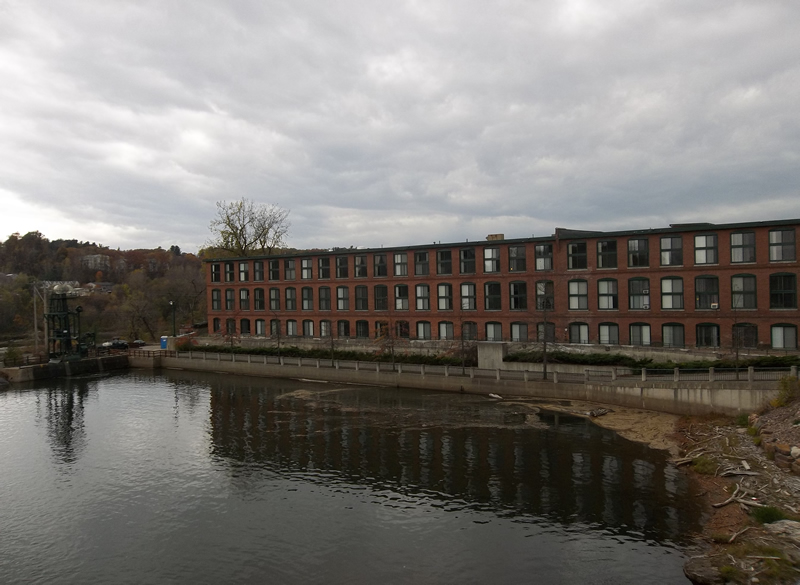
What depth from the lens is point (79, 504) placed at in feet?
78.2

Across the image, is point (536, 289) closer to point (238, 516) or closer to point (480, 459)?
point (480, 459)

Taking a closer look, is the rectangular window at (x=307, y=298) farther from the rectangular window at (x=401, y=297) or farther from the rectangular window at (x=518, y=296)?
the rectangular window at (x=518, y=296)

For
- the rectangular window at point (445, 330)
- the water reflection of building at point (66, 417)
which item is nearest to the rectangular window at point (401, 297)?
the rectangular window at point (445, 330)

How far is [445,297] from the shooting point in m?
58.1

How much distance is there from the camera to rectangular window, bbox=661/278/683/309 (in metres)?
46.9

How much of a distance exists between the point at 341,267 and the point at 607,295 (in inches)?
1182

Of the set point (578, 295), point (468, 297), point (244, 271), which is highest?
point (244, 271)

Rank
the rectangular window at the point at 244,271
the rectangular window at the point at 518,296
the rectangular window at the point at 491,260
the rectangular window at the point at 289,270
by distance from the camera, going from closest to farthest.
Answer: the rectangular window at the point at 518,296 → the rectangular window at the point at 491,260 → the rectangular window at the point at 289,270 → the rectangular window at the point at 244,271

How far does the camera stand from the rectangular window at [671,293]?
46.9 meters

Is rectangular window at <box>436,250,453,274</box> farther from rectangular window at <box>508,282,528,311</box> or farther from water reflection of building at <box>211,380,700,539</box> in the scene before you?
water reflection of building at <box>211,380,700,539</box>

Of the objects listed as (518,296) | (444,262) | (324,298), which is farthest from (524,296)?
(324,298)

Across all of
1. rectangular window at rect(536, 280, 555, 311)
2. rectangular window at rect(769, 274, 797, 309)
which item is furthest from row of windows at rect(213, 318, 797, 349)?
rectangular window at rect(536, 280, 555, 311)

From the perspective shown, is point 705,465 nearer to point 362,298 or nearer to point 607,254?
point 607,254

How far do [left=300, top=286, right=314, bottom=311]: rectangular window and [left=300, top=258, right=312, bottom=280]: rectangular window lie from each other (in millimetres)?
1360
